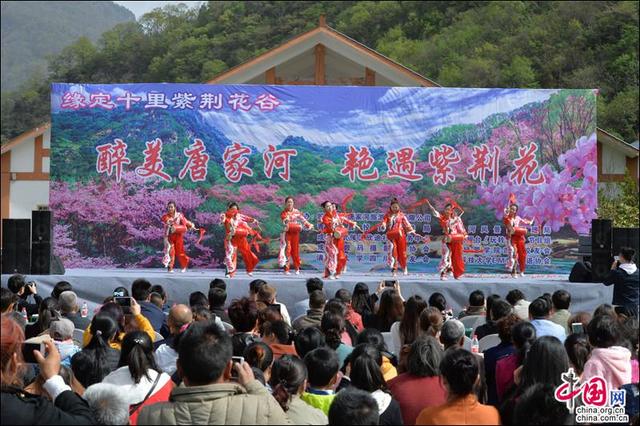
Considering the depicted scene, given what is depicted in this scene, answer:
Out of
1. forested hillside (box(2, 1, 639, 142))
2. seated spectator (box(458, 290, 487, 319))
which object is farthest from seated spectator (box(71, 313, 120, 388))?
forested hillside (box(2, 1, 639, 142))

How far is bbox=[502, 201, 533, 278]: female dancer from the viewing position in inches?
505

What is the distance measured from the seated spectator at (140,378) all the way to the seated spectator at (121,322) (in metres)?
0.70

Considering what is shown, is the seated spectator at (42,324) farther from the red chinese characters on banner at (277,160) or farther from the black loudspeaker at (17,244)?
the red chinese characters on banner at (277,160)

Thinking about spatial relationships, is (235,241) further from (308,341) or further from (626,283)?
(308,341)

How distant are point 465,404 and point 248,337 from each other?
155 cm

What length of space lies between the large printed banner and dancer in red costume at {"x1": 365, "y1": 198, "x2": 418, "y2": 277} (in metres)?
0.38

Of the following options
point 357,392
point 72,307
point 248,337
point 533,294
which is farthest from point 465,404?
point 533,294

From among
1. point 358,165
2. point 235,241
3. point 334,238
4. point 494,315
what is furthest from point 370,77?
point 494,315

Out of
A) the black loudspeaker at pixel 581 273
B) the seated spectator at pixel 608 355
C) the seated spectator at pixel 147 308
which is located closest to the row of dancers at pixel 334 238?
the black loudspeaker at pixel 581 273

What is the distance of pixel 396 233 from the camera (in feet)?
41.4

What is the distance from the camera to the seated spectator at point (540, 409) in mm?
3055

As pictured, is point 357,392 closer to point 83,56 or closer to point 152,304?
point 152,304

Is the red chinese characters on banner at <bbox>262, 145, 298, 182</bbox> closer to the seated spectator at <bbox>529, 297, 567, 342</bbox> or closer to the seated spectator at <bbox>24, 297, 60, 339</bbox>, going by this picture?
the seated spectator at <bbox>24, 297, 60, 339</bbox>

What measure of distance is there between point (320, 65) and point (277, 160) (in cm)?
257
